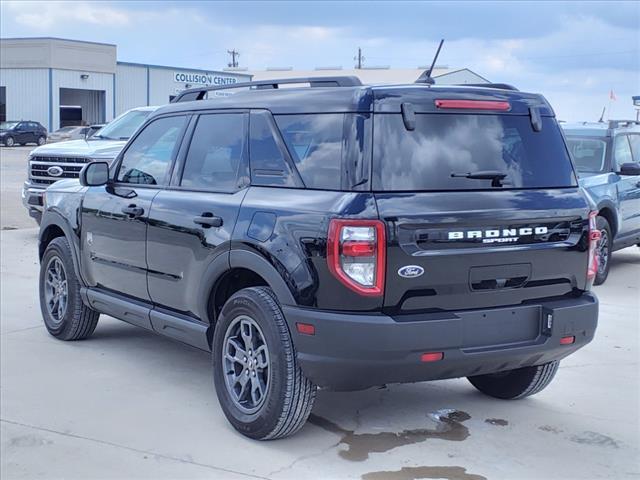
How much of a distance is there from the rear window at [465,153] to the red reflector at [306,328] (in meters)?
0.80

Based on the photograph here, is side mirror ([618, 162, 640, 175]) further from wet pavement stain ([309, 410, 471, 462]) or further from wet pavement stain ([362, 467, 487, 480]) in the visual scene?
wet pavement stain ([362, 467, 487, 480])

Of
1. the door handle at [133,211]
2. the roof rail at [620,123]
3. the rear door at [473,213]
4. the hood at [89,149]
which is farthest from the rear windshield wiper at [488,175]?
the hood at [89,149]

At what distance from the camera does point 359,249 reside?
420cm

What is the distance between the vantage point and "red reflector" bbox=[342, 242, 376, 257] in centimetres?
420

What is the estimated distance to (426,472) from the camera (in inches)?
175

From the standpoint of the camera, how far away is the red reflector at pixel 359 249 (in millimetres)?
4199

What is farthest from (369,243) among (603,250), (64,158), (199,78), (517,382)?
(199,78)

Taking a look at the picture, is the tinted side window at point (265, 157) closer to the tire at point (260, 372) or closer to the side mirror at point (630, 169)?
the tire at point (260, 372)

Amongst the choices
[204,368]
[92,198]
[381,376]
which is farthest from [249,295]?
[92,198]

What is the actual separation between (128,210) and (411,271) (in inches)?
101

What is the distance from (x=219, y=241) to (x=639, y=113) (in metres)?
19.5

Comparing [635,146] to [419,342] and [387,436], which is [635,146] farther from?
[419,342]

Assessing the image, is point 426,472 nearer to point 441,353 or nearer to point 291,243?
point 441,353

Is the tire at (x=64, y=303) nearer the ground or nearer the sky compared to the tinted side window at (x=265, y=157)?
nearer the ground
